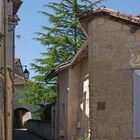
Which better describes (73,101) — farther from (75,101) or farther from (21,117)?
(21,117)

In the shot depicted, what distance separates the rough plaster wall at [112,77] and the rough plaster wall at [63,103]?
956 cm

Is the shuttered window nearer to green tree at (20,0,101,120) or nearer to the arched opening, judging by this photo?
green tree at (20,0,101,120)

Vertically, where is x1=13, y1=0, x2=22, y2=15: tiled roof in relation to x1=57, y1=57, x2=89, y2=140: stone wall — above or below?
above

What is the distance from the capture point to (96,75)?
1303cm

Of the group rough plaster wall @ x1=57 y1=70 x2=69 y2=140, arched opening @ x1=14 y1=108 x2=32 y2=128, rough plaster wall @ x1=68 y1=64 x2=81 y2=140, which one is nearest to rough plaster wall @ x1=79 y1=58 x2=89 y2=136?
rough plaster wall @ x1=68 y1=64 x2=81 y2=140

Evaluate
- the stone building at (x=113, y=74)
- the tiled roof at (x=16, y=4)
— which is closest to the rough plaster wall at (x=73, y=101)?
the tiled roof at (x=16, y=4)

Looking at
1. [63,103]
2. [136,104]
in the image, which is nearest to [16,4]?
[63,103]

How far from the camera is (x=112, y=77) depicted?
42.2 feet

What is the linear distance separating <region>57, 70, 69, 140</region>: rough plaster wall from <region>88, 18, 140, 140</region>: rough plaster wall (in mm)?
9565

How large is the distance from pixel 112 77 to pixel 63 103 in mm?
11404

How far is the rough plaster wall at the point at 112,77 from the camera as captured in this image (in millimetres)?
12711

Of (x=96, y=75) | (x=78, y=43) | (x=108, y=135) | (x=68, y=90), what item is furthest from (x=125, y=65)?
(x=78, y=43)

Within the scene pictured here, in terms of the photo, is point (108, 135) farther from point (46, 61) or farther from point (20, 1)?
point (46, 61)

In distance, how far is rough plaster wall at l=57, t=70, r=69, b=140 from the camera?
22.8 m
